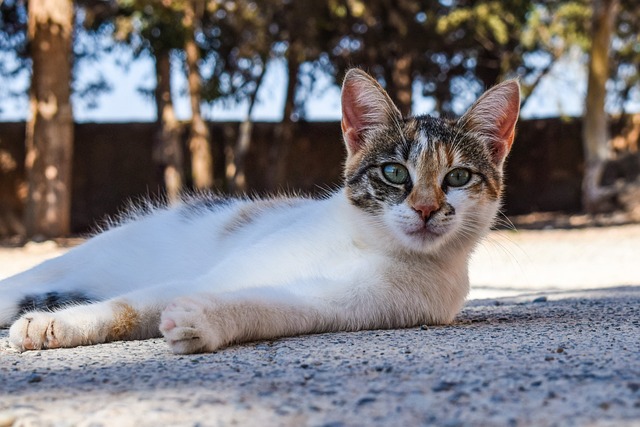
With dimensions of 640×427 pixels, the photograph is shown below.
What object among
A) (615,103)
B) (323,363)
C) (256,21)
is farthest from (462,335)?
(615,103)

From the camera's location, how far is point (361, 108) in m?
3.79

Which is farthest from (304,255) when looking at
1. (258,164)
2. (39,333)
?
(258,164)

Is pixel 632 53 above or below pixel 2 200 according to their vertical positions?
above

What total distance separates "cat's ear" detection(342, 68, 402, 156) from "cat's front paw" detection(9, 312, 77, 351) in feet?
5.31

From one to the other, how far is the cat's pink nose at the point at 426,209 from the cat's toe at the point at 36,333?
151 centimetres

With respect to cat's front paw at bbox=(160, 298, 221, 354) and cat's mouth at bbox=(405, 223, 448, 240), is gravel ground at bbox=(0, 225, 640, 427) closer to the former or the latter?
cat's front paw at bbox=(160, 298, 221, 354)

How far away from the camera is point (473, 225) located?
3.50 metres

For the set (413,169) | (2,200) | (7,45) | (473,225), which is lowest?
(2,200)

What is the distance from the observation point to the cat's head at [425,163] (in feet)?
10.7

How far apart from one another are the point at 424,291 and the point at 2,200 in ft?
48.2

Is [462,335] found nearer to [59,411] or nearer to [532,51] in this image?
[59,411]

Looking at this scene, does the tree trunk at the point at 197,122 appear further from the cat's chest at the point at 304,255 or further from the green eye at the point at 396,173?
the green eye at the point at 396,173

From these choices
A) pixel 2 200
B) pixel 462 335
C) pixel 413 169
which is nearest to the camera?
pixel 462 335

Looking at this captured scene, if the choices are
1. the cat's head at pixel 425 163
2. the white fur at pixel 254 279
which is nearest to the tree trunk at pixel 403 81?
the white fur at pixel 254 279
